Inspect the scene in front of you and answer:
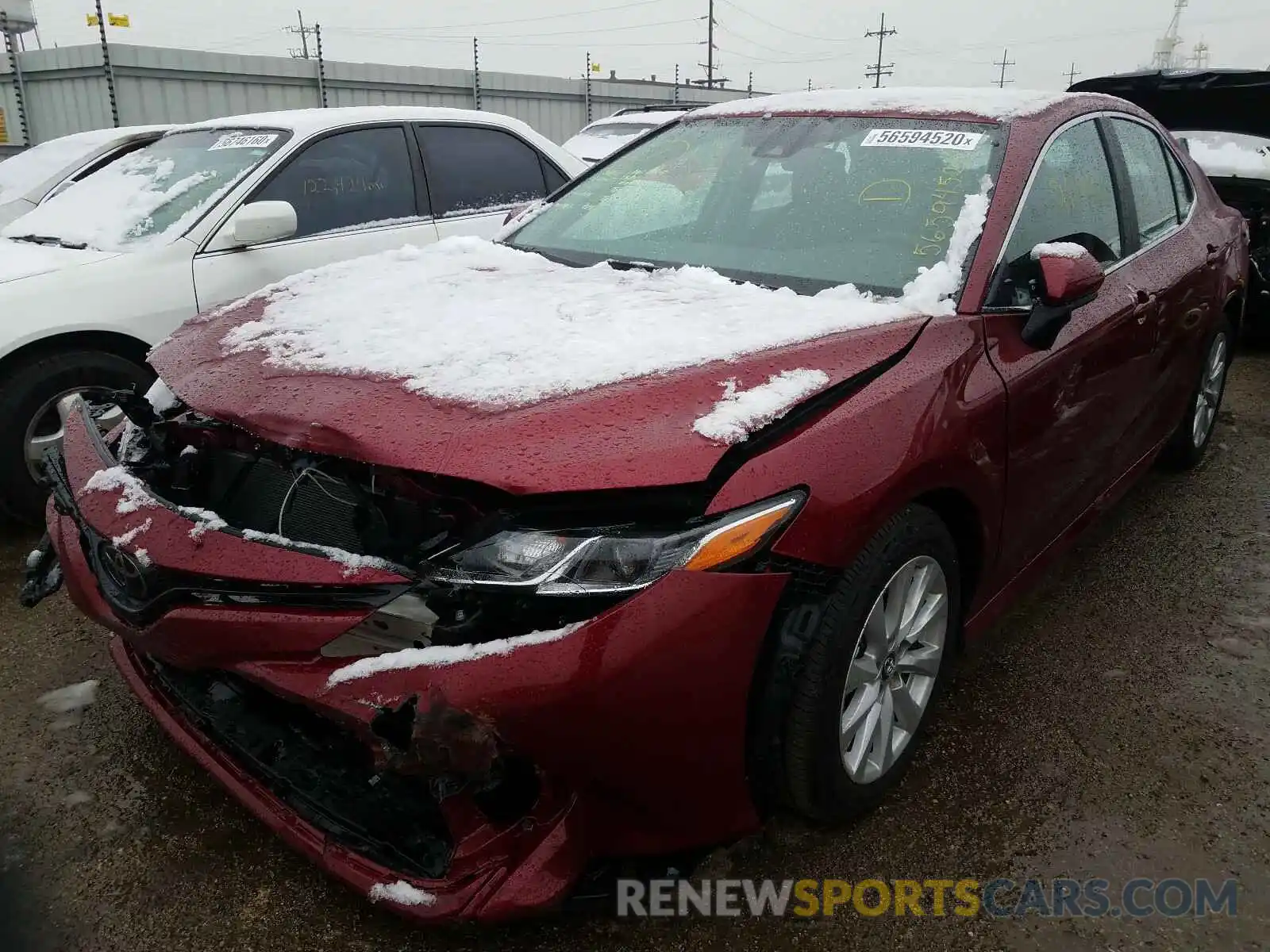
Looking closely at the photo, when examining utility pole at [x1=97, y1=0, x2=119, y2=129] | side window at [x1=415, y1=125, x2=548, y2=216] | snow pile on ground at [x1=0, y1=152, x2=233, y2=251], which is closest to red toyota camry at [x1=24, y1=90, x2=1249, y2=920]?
snow pile on ground at [x1=0, y1=152, x2=233, y2=251]

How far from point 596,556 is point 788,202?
5.07 ft

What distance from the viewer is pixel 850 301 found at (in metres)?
2.25

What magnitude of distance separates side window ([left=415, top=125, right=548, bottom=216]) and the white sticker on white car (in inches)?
28.2

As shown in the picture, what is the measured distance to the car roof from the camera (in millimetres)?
2709

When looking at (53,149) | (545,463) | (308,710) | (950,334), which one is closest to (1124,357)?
(950,334)

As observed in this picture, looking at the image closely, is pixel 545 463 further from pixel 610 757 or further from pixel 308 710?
pixel 308 710

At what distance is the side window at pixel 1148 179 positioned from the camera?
10.4 ft

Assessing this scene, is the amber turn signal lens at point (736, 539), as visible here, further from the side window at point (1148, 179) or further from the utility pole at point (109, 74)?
the utility pole at point (109, 74)

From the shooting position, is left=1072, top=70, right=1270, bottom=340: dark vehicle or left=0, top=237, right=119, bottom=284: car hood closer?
left=0, top=237, right=119, bottom=284: car hood

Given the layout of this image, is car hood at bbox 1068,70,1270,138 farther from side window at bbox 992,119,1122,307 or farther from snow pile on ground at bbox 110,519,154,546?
snow pile on ground at bbox 110,519,154,546

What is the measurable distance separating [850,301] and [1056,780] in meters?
1.28

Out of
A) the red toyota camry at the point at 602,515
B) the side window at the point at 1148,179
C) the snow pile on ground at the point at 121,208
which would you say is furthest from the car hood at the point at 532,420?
the snow pile on ground at the point at 121,208

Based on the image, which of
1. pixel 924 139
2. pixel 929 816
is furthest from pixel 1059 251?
pixel 929 816

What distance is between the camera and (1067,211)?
2662mm
